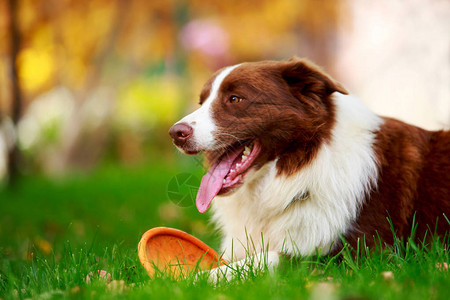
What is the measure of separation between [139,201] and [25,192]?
248 centimetres

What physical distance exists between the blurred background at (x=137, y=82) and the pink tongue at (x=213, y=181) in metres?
0.25

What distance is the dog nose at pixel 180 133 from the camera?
305 centimetres

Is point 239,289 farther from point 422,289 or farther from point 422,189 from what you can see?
point 422,189

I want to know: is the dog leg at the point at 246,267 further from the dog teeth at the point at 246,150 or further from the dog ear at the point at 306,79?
the dog ear at the point at 306,79

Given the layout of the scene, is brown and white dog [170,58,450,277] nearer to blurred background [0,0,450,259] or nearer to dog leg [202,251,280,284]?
dog leg [202,251,280,284]

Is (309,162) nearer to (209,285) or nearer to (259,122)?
(259,122)

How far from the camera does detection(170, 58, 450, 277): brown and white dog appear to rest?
10.0 ft

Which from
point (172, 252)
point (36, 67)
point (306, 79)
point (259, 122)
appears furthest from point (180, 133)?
point (36, 67)

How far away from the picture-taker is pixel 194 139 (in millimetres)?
3084

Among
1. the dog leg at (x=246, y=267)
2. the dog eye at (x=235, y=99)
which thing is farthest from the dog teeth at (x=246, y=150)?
the dog leg at (x=246, y=267)

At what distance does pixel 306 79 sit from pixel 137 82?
16.1 meters

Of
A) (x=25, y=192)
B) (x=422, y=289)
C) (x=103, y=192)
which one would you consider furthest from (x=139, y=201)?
(x=422, y=289)

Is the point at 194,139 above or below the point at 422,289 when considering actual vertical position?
above

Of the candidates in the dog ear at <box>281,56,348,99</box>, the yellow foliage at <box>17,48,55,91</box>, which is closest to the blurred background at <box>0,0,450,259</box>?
the yellow foliage at <box>17,48,55,91</box>
